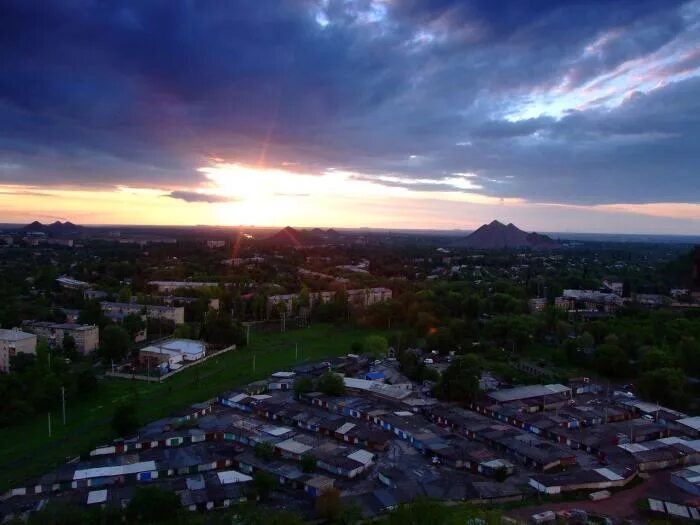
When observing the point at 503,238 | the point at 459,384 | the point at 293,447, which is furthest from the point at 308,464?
the point at 503,238

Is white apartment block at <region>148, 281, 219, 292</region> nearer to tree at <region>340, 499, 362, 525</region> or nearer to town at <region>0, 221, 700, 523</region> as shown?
town at <region>0, 221, 700, 523</region>

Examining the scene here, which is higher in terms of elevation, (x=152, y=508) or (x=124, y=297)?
(x=124, y=297)

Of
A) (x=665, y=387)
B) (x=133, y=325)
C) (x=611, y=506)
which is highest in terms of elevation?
(x=133, y=325)

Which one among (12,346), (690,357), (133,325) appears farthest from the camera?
(133,325)

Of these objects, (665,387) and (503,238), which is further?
(503,238)

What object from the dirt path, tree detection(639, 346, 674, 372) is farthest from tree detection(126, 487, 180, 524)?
tree detection(639, 346, 674, 372)

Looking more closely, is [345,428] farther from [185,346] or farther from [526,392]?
[185,346]

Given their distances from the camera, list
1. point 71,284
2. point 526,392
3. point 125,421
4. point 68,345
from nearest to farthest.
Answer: point 125,421
point 526,392
point 68,345
point 71,284
